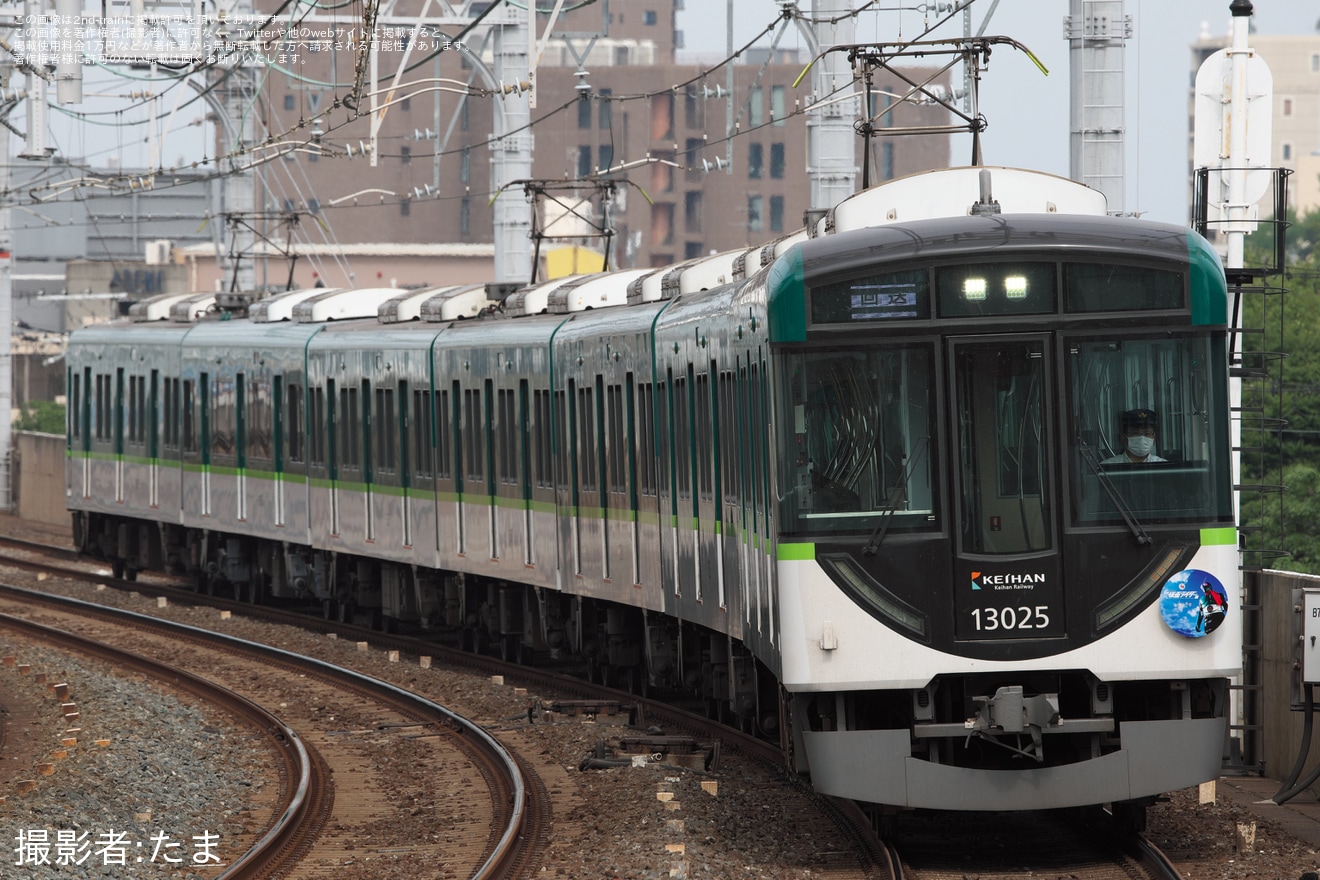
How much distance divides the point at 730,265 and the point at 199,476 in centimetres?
1385

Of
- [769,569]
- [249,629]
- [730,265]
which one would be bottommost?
[249,629]

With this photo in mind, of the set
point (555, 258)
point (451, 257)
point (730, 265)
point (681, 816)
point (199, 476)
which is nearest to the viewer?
point (681, 816)

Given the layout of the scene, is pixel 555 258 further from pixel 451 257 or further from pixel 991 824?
pixel 991 824

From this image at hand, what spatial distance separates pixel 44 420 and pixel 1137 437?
6072 cm

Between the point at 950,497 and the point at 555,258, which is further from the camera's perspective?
the point at 555,258

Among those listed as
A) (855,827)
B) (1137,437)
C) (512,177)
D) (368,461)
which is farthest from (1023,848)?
(512,177)

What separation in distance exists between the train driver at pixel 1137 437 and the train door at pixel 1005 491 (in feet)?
1.04

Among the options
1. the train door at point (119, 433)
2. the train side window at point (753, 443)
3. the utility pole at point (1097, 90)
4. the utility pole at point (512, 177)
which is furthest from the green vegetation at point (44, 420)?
the train side window at point (753, 443)

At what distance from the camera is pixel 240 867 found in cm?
1073

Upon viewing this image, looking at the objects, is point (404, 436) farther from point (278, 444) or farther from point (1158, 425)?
point (1158, 425)

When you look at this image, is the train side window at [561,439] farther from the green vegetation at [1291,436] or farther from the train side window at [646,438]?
the green vegetation at [1291,436]

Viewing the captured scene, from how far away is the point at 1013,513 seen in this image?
9977mm

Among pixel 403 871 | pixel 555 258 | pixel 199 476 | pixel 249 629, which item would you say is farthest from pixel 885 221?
pixel 555 258

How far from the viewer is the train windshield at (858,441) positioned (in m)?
10.0
